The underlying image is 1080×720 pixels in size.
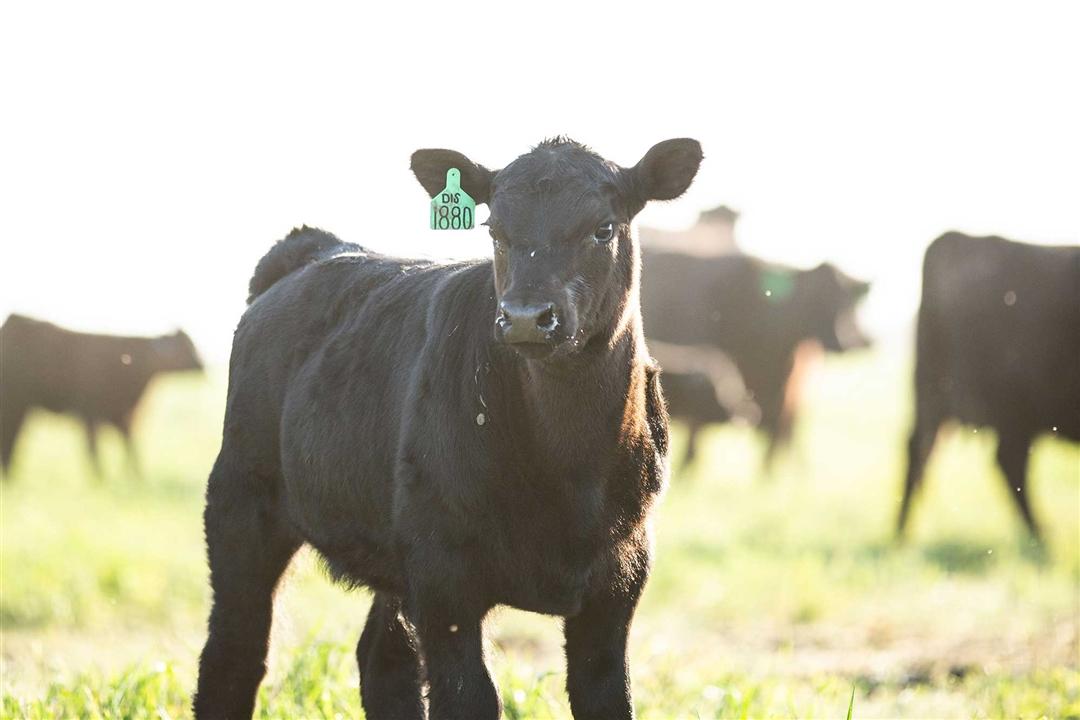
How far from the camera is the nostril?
3.72 m

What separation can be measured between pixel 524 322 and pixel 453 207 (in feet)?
3.66

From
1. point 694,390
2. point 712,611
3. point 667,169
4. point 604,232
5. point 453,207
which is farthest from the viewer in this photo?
point 694,390

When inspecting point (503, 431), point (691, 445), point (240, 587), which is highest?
point (503, 431)

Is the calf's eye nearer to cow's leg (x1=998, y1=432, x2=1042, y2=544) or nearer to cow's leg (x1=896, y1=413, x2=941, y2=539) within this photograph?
cow's leg (x1=998, y1=432, x2=1042, y2=544)

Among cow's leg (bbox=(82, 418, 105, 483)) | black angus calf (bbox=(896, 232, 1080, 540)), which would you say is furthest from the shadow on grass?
cow's leg (bbox=(82, 418, 105, 483))

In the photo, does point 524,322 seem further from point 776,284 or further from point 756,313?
point 776,284

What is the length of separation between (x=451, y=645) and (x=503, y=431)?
633 mm

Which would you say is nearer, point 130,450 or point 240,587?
point 240,587

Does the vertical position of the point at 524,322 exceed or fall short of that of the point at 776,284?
it exceeds it

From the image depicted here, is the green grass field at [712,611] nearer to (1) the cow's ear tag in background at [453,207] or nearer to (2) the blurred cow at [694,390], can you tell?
(2) the blurred cow at [694,390]

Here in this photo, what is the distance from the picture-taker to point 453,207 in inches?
185

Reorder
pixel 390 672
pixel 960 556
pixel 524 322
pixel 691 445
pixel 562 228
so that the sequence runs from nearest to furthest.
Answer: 1. pixel 524 322
2. pixel 562 228
3. pixel 390 672
4. pixel 960 556
5. pixel 691 445

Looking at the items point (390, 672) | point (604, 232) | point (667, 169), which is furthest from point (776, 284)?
point (604, 232)

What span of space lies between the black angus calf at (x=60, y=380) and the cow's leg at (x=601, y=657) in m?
15.6
